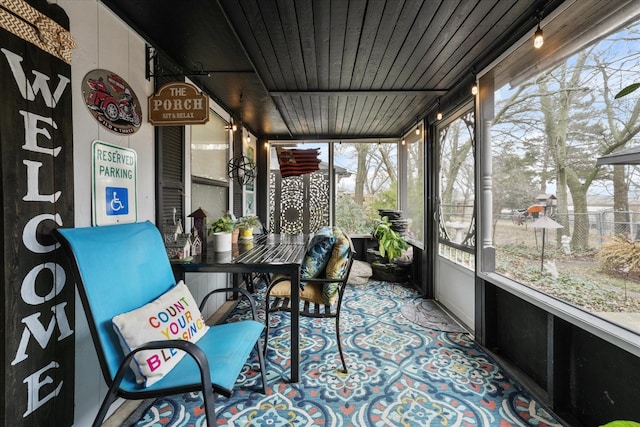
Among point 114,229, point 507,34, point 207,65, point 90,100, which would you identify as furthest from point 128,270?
point 507,34

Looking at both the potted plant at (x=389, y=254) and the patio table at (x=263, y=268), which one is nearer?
the patio table at (x=263, y=268)

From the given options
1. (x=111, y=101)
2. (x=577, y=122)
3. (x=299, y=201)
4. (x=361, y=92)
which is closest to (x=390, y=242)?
(x=299, y=201)

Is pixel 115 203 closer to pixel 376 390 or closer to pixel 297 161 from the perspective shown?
pixel 376 390

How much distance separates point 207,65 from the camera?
244 cm

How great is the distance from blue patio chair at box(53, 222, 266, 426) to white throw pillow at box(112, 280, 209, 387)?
0.03 meters

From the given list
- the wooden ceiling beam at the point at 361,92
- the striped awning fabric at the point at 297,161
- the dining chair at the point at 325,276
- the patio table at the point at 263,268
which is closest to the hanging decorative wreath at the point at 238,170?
the striped awning fabric at the point at 297,161

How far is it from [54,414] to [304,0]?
261 centimetres

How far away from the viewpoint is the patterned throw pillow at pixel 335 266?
2.23 meters

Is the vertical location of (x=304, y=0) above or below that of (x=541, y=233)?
above

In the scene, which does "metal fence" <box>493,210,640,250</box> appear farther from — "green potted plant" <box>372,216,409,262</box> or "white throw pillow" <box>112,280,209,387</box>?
"white throw pillow" <box>112,280,209,387</box>

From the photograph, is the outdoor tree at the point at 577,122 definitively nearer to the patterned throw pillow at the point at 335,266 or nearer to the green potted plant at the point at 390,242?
the patterned throw pillow at the point at 335,266

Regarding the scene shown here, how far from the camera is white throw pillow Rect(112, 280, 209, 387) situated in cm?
129

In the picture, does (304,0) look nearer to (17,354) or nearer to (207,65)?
(207,65)

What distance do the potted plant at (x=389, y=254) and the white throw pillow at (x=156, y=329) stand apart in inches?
127
